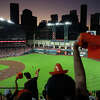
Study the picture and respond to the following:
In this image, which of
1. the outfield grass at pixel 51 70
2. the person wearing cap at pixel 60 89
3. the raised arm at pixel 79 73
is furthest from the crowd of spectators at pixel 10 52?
the person wearing cap at pixel 60 89

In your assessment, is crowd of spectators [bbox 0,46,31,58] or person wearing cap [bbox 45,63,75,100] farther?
crowd of spectators [bbox 0,46,31,58]

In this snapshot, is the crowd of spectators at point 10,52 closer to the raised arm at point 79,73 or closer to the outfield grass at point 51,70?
the outfield grass at point 51,70

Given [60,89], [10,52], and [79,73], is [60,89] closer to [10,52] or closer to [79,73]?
[79,73]

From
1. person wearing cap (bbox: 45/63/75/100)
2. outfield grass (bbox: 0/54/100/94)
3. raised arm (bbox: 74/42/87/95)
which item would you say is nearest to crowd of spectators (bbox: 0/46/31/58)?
outfield grass (bbox: 0/54/100/94)

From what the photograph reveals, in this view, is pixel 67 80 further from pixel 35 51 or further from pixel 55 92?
pixel 35 51

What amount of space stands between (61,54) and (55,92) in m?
31.8

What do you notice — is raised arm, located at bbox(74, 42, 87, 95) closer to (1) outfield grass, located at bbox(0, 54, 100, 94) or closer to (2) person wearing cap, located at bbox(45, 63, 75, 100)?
(2) person wearing cap, located at bbox(45, 63, 75, 100)

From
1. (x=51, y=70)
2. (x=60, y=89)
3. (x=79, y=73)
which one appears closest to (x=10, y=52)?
(x=51, y=70)

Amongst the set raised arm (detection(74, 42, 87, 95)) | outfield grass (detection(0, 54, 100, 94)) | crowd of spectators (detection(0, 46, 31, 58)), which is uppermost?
raised arm (detection(74, 42, 87, 95))

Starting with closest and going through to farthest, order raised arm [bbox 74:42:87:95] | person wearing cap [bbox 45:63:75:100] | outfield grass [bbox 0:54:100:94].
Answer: person wearing cap [bbox 45:63:75:100], raised arm [bbox 74:42:87:95], outfield grass [bbox 0:54:100:94]

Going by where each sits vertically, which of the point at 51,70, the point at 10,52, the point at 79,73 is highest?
the point at 79,73

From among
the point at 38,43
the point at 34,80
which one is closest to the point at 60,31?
the point at 38,43

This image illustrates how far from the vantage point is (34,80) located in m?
4.88

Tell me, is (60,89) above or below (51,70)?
above
